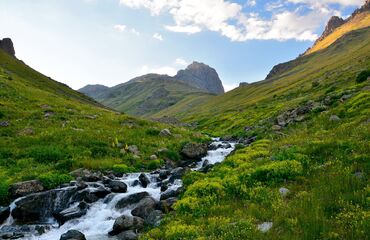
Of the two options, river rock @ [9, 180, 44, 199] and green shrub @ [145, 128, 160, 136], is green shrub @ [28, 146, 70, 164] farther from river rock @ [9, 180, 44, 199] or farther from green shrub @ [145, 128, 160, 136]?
green shrub @ [145, 128, 160, 136]

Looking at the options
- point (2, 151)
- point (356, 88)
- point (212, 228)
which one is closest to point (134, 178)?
point (2, 151)

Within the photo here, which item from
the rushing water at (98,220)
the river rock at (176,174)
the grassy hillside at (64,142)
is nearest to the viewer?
the rushing water at (98,220)

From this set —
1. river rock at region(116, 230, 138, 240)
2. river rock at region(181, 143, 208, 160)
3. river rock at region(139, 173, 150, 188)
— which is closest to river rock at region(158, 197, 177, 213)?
river rock at region(116, 230, 138, 240)

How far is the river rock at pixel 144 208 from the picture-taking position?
1697 centimetres

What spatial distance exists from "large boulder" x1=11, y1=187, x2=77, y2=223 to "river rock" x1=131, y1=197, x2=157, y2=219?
4.89 meters

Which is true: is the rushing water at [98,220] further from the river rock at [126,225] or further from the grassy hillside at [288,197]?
the grassy hillside at [288,197]

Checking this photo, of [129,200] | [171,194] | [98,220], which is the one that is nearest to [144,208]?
[129,200]

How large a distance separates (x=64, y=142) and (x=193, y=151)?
1091cm

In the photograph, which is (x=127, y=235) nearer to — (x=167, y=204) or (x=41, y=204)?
(x=167, y=204)

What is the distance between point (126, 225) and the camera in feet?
51.4

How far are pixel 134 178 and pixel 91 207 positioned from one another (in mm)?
5856

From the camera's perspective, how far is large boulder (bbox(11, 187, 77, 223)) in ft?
62.7

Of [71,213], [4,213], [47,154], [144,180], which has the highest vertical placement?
[47,154]

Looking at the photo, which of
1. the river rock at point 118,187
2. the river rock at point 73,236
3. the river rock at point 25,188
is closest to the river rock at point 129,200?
the river rock at point 118,187
